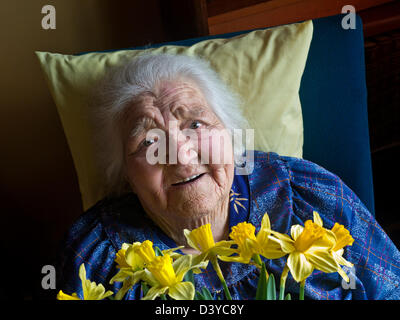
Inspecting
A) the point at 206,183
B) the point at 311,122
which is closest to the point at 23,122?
the point at 206,183

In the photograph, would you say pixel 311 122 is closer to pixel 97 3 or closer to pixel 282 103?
pixel 282 103

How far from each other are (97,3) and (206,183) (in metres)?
1.13

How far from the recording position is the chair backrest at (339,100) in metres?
1.27

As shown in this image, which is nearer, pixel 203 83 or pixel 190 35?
pixel 203 83

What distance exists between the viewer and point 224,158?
103cm

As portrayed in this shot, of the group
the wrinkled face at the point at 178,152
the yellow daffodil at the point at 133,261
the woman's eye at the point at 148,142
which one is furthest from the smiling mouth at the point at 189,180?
the yellow daffodil at the point at 133,261

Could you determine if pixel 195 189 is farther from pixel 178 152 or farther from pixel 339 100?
pixel 339 100

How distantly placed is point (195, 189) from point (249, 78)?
1.45 feet

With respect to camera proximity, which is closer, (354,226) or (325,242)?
(325,242)

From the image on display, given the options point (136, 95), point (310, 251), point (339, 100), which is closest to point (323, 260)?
point (310, 251)

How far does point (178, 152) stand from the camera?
1.01m

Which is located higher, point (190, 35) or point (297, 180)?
point (190, 35)

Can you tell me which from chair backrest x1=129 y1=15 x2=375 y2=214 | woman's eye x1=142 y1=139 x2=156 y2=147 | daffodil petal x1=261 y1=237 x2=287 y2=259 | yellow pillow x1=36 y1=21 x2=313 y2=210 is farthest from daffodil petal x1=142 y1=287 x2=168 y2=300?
chair backrest x1=129 y1=15 x2=375 y2=214

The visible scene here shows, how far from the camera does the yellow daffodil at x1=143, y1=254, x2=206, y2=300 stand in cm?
51
